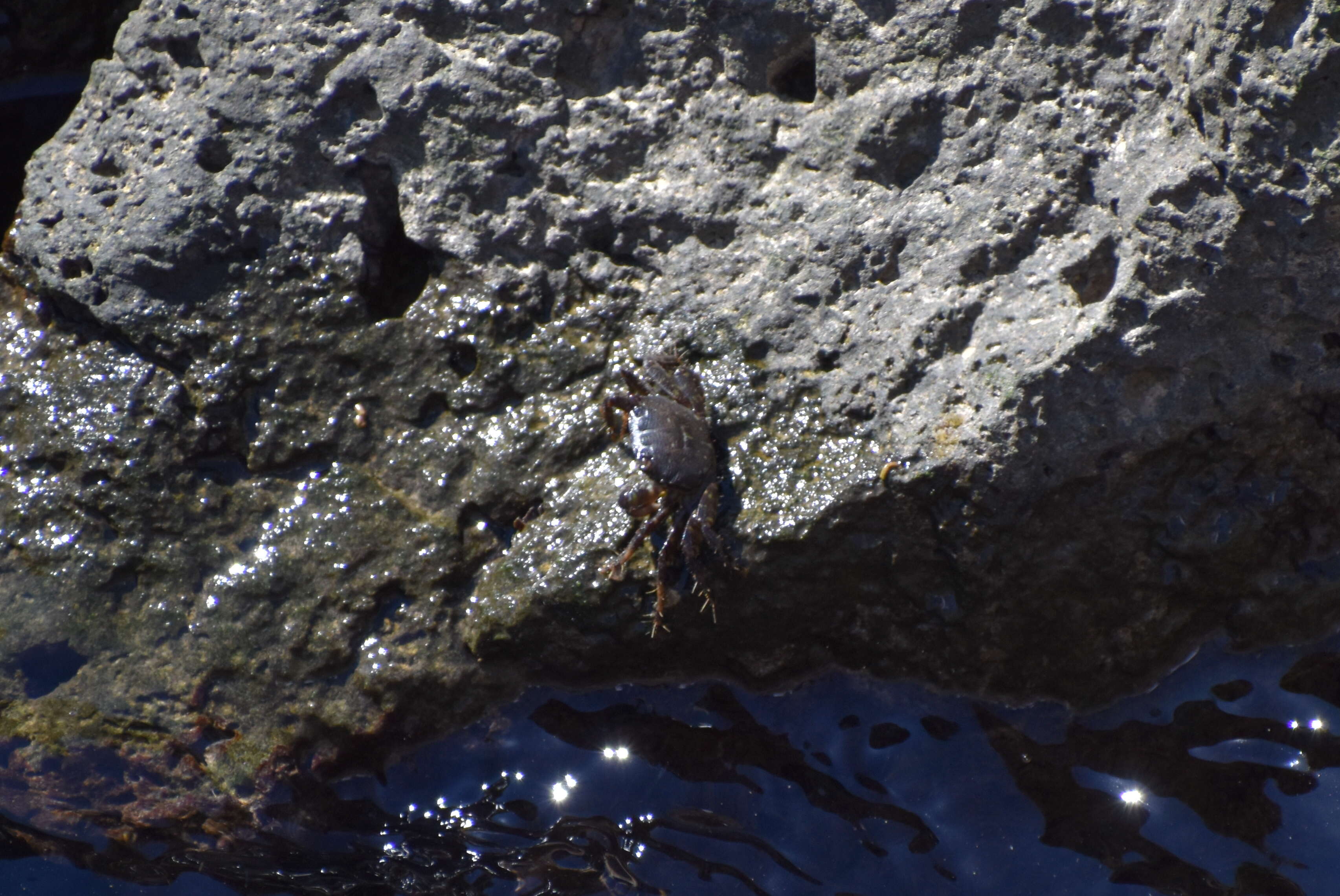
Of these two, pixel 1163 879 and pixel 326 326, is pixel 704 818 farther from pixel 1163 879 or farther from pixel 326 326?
pixel 326 326

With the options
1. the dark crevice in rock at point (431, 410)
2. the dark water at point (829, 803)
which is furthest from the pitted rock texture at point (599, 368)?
the dark water at point (829, 803)

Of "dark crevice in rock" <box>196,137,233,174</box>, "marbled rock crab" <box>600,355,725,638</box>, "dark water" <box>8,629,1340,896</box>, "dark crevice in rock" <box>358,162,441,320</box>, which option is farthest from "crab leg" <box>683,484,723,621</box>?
"dark crevice in rock" <box>196,137,233,174</box>

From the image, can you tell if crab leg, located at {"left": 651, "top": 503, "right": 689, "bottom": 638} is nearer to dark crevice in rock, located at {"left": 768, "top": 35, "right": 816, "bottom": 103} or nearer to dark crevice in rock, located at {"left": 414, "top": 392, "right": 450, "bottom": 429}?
dark crevice in rock, located at {"left": 414, "top": 392, "right": 450, "bottom": 429}

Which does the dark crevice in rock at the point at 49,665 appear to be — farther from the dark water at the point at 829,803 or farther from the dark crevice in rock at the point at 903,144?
the dark crevice in rock at the point at 903,144

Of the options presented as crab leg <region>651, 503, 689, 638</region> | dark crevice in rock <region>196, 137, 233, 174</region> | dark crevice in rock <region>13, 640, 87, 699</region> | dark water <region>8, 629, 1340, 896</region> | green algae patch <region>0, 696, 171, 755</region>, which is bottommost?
dark water <region>8, 629, 1340, 896</region>

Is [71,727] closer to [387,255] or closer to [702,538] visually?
[387,255]

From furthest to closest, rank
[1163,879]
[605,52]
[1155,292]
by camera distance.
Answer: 1. [605,52]
2. [1163,879]
3. [1155,292]

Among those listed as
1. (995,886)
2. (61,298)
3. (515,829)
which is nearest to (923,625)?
(995,886)
